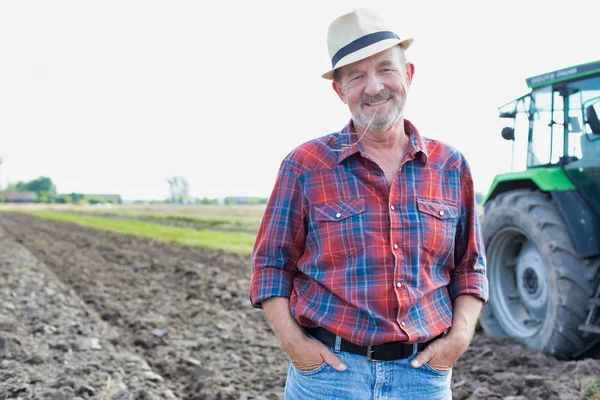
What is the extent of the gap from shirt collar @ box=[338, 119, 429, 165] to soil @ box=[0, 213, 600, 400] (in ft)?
7.91

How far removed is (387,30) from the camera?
212 cm

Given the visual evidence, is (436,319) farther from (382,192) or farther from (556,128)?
(556,128)

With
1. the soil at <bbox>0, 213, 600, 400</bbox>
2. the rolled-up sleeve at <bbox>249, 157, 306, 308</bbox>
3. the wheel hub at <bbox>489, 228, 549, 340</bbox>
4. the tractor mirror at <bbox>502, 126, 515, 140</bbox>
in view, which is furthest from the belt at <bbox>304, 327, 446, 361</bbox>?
the tractor mirror at <bbox>502, 126, 515, 140</bbox>

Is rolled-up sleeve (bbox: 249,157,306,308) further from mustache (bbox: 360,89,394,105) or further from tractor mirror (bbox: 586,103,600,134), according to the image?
tractor mirror (bbox: 586,103,600,134)

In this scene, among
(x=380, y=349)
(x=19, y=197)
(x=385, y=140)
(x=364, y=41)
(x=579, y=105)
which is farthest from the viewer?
(x=19, y=197)

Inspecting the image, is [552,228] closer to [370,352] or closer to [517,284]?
[517,284]

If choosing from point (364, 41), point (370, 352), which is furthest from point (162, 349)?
point (364, 41)

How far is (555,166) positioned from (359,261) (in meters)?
3.89

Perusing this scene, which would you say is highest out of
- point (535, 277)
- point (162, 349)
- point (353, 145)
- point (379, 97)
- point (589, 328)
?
point (379, 97)

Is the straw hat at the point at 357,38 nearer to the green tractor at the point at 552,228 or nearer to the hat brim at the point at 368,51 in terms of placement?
the hat brim at the point at 368,51

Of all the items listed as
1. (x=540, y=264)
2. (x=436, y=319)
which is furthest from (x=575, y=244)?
(x=436, y=319)

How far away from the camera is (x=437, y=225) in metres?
2.12

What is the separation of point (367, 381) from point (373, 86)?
3.24 ft

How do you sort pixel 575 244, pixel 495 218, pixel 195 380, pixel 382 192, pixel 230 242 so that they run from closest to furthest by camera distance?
pixel 382 192 < pixel 575 244 < pixel 195 380 < pixel 495 218 < pixel 230 242
